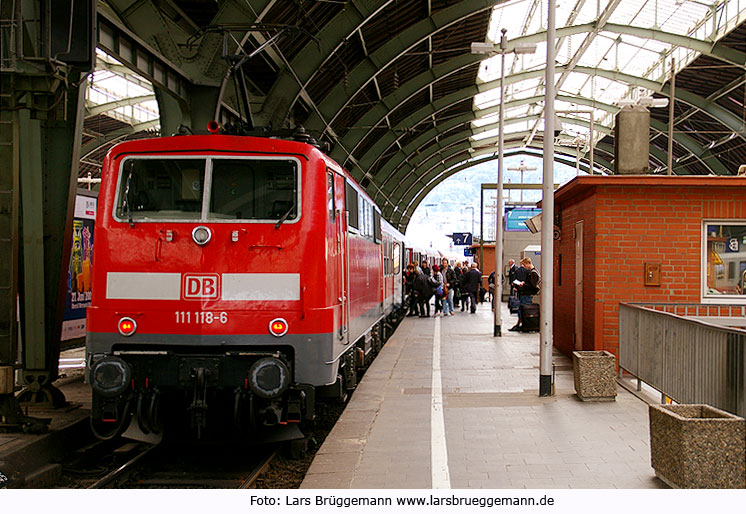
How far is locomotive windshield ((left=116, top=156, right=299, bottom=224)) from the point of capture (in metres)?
7.25

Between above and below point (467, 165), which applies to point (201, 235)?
below

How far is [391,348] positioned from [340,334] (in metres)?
7.99

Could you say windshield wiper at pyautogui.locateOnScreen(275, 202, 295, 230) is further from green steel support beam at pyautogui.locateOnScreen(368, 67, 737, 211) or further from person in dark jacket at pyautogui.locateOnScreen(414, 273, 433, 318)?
green steel support beam at pyautogui.locateOnScreen(368, 67, 737, 211)

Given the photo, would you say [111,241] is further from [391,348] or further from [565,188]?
[391,348]

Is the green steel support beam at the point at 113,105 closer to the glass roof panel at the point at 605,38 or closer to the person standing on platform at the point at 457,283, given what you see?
the person standing on platform at the point at 457,283

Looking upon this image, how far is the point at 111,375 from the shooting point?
6789 millimetres

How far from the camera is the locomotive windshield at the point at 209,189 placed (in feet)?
23.8

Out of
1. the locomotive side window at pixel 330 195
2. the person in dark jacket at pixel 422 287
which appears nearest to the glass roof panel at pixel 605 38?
the person in dark jacket at pixel 422 287

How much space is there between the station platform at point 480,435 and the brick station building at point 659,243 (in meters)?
1.59

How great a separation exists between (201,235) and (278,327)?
1.09 m

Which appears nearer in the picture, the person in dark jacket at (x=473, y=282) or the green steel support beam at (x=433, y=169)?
the person in dark jacket at (x=473, y=282)

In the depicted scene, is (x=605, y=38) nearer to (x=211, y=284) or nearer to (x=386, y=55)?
(x=386, y=55)

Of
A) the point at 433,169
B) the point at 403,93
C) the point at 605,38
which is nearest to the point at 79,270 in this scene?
the point at 403,93
